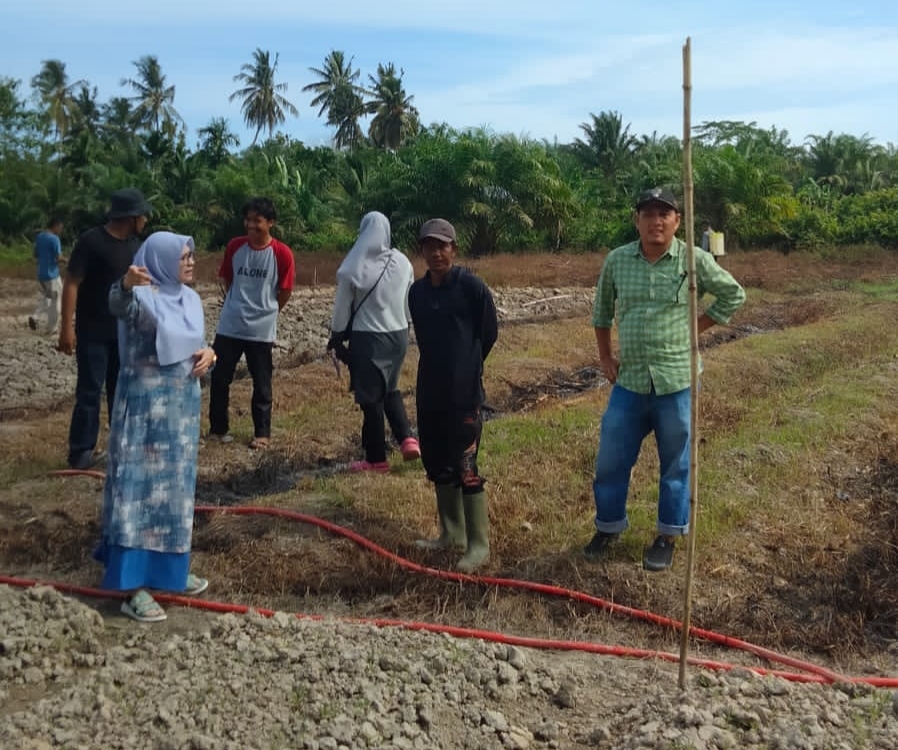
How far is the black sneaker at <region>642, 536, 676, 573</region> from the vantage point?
4688 millimetres

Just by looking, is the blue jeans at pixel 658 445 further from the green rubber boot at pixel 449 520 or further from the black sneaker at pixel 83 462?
the black sneaker at pixel 83 462

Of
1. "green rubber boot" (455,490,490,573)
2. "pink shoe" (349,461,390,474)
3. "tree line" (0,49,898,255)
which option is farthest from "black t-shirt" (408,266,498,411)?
"tree line" (0,49,898,255)

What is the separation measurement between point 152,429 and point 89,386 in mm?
2401

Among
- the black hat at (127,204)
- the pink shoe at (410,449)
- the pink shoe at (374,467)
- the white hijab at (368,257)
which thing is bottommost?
the pink shoe at (374,467)

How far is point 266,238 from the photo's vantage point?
22.4 ft

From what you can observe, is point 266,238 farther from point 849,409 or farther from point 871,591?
point 849,409

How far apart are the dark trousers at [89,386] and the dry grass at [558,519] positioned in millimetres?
310

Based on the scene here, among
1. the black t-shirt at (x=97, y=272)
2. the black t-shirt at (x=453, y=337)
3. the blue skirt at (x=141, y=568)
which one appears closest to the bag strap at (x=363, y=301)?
the black t-shirt at (x=453, y=337)

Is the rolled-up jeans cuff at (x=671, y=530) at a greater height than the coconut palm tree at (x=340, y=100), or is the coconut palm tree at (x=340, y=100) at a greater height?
the coconut palm tree at (x=340, y=100)

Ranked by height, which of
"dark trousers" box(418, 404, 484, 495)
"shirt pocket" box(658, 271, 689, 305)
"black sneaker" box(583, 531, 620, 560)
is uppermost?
"shirt pocket" box(658, 271, 689, 305)

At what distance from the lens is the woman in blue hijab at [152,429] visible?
4.07 meters

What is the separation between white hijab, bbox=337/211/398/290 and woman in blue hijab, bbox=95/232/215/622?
1847mm

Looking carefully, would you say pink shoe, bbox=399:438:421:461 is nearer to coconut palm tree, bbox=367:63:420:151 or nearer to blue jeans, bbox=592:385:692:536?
blue jeans, bbox=592:385:692:536

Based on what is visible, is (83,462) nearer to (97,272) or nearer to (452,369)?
(97,272)
